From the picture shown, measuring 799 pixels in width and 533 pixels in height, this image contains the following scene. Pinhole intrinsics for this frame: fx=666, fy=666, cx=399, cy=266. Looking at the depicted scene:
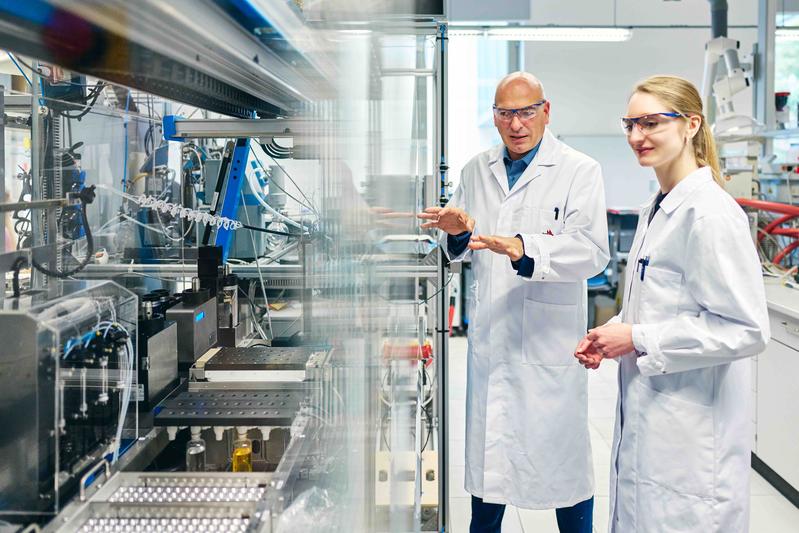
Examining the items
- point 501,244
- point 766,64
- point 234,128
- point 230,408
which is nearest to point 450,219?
point 501,244

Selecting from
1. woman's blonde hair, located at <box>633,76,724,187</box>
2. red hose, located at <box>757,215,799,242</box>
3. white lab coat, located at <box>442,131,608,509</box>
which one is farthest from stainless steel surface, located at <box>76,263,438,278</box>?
red hose, located at <box>757,215,799,242</box>

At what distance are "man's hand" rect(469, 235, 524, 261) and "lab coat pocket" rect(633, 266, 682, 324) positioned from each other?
33cm

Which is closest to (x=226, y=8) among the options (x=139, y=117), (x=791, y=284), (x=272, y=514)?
(x=272, y=514)

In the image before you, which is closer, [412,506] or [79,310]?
[79,310]

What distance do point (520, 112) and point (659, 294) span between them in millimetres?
646

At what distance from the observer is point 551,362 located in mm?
1814

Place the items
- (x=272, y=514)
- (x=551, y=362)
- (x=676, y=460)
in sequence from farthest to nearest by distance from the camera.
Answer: (x=551, y=362), (x=676, y=460), (x=272, y=514)

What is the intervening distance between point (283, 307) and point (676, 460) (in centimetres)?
98

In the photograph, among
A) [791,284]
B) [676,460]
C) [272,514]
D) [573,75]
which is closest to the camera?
[272,514]

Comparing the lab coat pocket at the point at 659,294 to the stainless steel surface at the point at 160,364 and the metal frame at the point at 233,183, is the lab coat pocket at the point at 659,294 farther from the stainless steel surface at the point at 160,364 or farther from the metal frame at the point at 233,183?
the metal frame at the point at 233,183

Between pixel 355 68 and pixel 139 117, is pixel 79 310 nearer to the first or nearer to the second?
pixel 355 68

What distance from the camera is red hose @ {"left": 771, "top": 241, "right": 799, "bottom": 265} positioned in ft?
10.8

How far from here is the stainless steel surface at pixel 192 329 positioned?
1.26m

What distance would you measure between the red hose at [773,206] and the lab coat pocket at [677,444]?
2.09m
